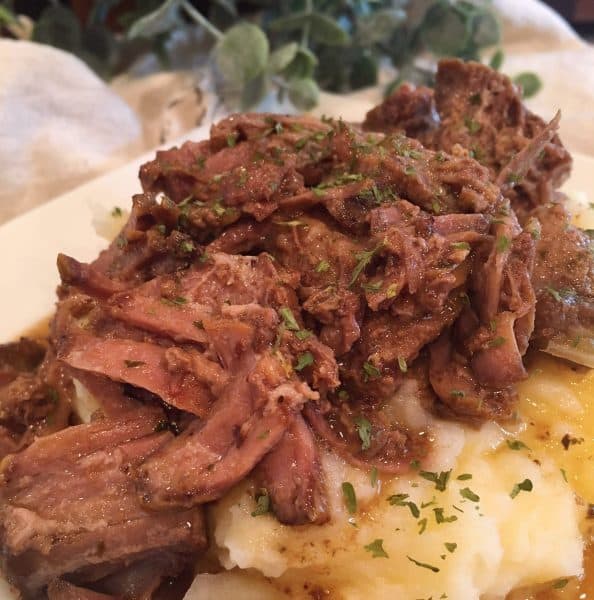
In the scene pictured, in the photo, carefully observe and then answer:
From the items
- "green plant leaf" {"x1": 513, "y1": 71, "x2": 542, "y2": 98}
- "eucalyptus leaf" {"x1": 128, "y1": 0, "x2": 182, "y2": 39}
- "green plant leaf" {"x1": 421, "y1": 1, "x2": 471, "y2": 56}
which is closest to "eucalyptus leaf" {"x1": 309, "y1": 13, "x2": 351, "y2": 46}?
"green plant leaf" {"x1": 421, "y1": 1, "x2": 471, "y2": 56}

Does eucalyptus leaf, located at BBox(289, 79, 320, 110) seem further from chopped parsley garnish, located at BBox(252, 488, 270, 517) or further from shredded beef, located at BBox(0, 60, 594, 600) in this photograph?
chopped parsley garnish, located at BBox(252, 488, 270, 517)

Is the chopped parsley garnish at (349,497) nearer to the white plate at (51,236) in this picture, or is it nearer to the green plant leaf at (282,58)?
the white plate at (51,236)

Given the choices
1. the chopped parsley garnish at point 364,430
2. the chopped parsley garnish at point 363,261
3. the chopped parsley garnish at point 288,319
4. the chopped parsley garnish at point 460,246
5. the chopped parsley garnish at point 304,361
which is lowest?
the chopped parsley garnish at point 364,430

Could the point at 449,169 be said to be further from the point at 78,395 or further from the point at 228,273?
the point at 78,395

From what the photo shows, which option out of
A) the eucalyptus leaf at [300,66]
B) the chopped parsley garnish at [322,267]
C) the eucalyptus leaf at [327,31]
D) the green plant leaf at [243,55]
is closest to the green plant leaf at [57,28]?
the green plant leaf at [243,55]

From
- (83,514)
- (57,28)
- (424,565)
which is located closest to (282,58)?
(57,28)

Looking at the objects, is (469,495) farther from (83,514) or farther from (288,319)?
(83,514)
